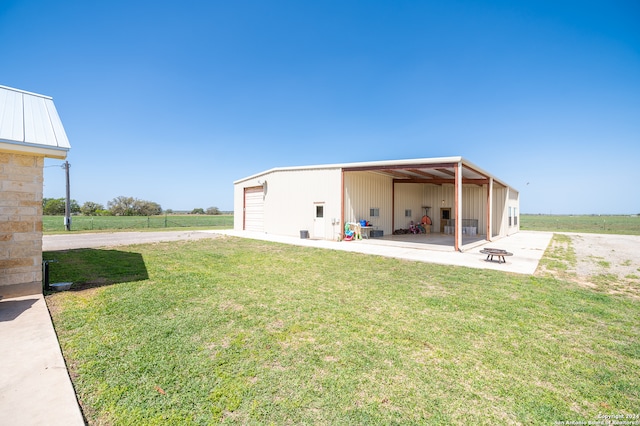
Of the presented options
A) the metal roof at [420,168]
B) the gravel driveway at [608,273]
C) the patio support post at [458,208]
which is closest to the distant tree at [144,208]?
the metal roof at [420,168]

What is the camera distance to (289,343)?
3.41m

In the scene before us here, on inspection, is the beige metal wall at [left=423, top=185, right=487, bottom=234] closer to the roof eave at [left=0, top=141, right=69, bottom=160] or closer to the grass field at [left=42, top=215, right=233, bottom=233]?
the grass field at [left=42, top=215, right=233, bottom=233]

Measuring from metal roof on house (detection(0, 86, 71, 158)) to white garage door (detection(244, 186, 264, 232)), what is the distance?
13588 millimetres

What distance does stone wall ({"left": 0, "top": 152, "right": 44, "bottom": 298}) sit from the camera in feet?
16.8

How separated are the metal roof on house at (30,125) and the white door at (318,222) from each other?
11.8m

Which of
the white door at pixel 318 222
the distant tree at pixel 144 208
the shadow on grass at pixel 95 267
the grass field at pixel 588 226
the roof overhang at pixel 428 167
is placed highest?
the roof overhang at pixel 428 167

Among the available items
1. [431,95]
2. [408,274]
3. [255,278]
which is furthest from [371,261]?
[431,95]

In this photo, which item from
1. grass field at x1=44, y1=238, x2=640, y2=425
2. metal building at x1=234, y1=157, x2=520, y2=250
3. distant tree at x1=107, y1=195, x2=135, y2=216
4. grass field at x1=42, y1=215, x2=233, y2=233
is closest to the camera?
grass field at x1=44, y1=238, x2=640, y2=425

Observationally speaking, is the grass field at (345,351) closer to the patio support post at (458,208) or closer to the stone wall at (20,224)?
the stone wall at (20,224)

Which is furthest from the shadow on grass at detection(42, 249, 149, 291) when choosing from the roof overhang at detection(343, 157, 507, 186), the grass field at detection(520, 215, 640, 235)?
the grass field at detection(520, 215, 640, 235)

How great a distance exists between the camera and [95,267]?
759cm

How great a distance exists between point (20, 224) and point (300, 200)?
1263 centimetres

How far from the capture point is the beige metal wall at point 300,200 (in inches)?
611

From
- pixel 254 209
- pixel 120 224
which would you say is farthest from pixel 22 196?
pixel 120 224
